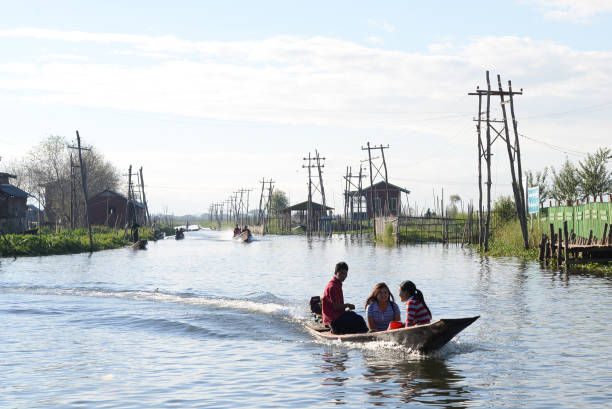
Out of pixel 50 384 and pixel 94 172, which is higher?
pixel 94 172

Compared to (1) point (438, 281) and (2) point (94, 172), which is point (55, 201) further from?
(1) point (438, 281)

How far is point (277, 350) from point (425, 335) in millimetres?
3368

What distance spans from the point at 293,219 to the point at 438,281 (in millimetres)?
88996

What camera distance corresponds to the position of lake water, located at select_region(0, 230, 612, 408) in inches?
407

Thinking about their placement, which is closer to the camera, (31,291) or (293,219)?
(31,291)

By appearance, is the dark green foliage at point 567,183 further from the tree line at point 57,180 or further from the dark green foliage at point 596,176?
the tree line at point 57,180

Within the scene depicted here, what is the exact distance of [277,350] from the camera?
1442 centimetres

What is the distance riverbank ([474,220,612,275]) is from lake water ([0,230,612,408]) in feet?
10.9

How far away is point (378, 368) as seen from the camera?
1228cm

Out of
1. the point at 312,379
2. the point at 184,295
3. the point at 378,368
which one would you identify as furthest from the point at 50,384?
the point at 184,295

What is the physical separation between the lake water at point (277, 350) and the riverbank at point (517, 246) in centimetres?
332

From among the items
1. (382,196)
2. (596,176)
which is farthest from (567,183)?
(382,196)

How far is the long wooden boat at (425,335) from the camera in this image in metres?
12.1

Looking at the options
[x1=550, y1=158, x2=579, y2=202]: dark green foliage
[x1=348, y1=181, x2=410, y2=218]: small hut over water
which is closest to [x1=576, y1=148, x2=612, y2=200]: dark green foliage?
[x1=550, y1=158, x2=579, y2=202]: dark green foliage
